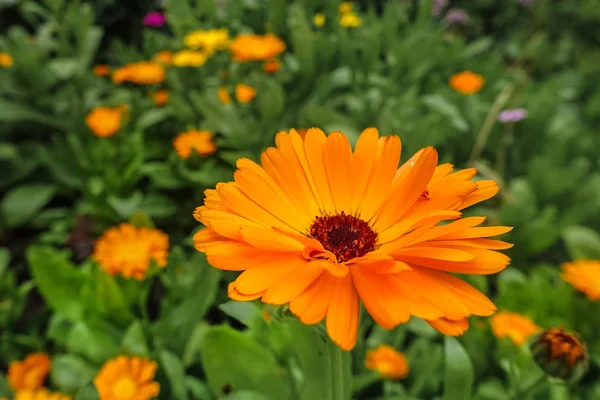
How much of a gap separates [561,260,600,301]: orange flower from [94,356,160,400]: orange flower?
98 centimetres

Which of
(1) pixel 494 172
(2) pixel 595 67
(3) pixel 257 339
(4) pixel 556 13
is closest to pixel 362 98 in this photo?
(1) pixel 494 172

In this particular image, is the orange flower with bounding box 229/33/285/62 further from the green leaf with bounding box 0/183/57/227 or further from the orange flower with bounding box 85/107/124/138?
the green leaf with bounding box 0/183/57/227

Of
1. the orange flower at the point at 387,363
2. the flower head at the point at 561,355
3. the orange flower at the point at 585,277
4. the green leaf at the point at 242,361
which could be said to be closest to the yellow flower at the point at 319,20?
the orange flower at the point at 585,277

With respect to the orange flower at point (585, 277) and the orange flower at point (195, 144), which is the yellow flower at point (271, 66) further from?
the orange flower at point (585, 277)

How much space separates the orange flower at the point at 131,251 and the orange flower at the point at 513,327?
75 centimetres

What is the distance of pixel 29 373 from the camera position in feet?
3.49

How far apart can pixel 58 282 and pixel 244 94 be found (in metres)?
0.78

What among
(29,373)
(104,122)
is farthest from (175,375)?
(104,122)

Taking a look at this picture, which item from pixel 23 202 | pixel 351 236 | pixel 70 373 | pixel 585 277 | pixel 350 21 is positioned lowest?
pixel 23 202

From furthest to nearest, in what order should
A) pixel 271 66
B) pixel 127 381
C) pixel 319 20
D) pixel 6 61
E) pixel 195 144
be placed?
pixel 319 20 → pixel 6 61 → pixel 271 66 → pixel 195 144 → pixel 127 381

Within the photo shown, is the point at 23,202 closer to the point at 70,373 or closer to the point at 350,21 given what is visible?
the point at 70,373

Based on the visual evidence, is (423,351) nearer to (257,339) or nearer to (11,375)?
(257,339)

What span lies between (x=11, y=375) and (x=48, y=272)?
0.80ft

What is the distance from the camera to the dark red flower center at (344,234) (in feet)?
1.87
